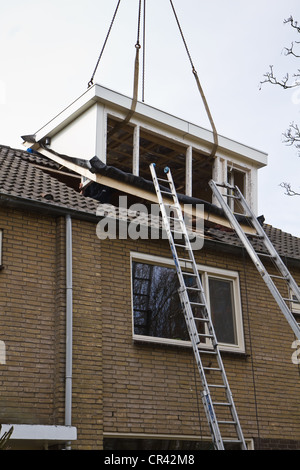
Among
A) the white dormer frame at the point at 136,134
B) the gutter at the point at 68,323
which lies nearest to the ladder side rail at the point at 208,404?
the gutter at the point at 68,323

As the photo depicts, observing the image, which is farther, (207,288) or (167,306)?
(207,288)

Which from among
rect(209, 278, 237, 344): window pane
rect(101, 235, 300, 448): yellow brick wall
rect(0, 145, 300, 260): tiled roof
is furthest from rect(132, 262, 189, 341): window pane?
rect(0, 145, 300, 260): tiled roof

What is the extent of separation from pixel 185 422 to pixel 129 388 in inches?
45.0

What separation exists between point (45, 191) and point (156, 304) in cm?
264

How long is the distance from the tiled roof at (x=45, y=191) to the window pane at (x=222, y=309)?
79 cm

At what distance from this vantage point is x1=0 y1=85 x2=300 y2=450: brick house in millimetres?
10086

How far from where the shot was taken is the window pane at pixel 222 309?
1234cm

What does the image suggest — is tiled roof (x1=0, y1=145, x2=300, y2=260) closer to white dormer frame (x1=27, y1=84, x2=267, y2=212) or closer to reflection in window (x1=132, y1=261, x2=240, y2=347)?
white dormer frame (x1=27, y1=84, x2=267, y2=212)

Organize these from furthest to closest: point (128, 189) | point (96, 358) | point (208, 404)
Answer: point (128, 189) < point (96, 358) < point (208, 404)

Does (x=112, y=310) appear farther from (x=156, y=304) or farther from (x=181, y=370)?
(x=181, y=370)

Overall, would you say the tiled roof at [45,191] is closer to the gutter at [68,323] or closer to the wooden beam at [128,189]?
the wooden beam at [128,189]

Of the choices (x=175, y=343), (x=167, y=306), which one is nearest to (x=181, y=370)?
(x=175, y=343)

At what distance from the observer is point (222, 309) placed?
41.2 feet
